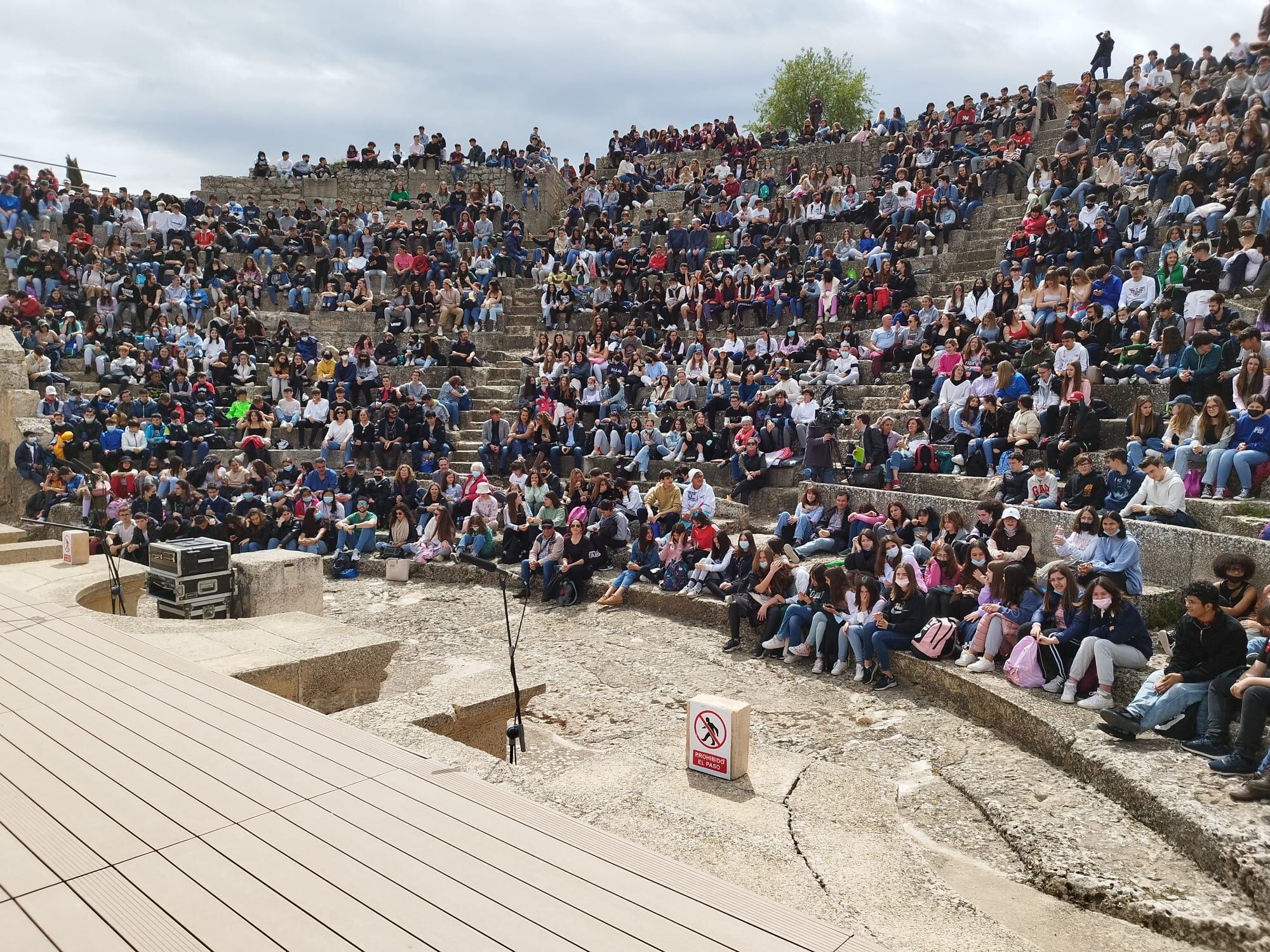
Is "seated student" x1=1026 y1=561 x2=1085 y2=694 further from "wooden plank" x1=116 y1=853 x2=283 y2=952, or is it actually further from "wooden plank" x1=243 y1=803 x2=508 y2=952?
"wooden plank" x1=116 y1=853 x2=283 y2=952

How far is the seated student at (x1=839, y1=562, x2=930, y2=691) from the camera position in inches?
285

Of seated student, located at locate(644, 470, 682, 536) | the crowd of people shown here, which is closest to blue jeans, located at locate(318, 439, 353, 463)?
the crowd of people

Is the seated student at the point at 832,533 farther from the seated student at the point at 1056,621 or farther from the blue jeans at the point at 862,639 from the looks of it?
the seated student at the point at 1056,621

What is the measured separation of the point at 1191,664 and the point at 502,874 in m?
4.37

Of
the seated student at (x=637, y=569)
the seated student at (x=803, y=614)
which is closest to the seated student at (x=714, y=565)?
the seated student at (x=637, y=569)

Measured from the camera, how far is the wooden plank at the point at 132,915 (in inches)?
98.8

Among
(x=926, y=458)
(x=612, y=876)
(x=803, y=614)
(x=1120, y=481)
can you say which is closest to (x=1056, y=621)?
(x=803, y=614)

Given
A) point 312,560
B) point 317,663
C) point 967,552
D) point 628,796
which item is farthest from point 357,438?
point 628,796

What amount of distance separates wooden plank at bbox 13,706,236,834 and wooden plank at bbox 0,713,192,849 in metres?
0.03

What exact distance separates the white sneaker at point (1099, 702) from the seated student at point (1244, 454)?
312 centimetres

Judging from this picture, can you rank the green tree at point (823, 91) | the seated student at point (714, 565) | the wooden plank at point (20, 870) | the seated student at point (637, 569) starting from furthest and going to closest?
the green tree at point (823, 91) < the seated student at point (637, 569) < the seated student at point (714, 565) < the wooden plank at point (20, 870)

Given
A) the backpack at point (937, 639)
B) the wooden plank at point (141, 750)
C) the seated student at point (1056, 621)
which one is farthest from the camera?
the backpack at point (937, 639)

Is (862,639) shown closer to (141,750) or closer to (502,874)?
(502,874)

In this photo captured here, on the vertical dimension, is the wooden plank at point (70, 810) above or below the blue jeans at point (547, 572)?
above
